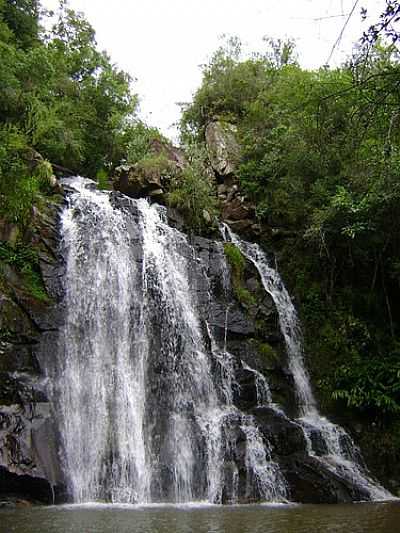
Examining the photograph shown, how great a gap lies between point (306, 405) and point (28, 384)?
21.8 ft

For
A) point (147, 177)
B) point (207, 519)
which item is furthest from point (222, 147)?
point (207, 519)

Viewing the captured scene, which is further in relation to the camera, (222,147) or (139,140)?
(222,147)

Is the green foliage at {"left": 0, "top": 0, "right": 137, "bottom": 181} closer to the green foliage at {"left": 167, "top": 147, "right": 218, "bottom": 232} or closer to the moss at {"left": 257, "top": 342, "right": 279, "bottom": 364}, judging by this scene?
the green foliage at {"left": 167, "top": 147, "right": 218, "bottom": 232}

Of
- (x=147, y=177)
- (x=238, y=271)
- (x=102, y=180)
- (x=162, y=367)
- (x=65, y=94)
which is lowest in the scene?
(x=162, y=367)

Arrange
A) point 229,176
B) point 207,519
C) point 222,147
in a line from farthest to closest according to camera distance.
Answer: point 222,147
point 229,176
point 207,519

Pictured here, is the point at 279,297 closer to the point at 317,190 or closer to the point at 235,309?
Answer: the point at 235,309

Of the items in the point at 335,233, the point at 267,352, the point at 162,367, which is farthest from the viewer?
the point at 335,233

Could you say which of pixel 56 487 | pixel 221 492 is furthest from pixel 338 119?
pixel 56 487

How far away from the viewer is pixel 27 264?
38.8 feet

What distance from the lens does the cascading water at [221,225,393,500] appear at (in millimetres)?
10094

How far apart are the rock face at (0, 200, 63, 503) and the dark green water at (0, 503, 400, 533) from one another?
0.73 meters

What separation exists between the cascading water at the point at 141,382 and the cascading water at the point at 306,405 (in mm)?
1375

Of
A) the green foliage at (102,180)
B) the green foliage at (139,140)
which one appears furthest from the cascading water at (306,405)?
the green foliage at (102,180)

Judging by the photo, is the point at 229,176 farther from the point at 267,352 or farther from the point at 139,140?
the point at 267,352
